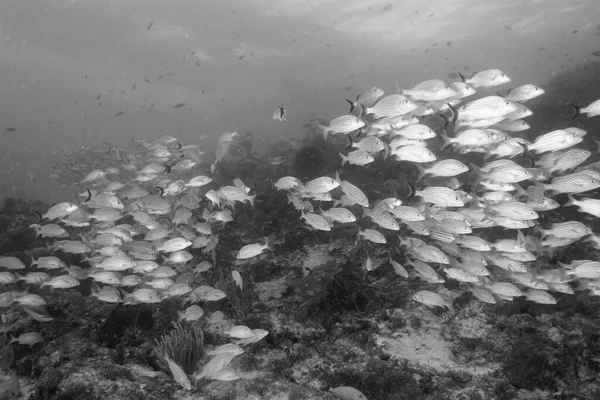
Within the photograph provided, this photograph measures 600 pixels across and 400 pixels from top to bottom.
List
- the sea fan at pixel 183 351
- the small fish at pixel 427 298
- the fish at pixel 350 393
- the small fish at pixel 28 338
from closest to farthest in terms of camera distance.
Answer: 1. the fish at pixel 350 393
2. the sea fan at pixel 183 351
3. the small fish at pixel 427 298
4. the small fish at pixel 28 338

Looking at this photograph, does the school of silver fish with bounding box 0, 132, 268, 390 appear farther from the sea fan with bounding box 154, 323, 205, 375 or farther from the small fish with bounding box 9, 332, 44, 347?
the sea fan with bounding box 154, 323, 205, 375

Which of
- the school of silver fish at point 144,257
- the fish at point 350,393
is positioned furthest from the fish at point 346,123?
the fish at point 350,393

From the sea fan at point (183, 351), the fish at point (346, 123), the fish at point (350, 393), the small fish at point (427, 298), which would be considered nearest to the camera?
the fish at point (350, 393)

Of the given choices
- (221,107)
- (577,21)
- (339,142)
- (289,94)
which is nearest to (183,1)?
(339,142)

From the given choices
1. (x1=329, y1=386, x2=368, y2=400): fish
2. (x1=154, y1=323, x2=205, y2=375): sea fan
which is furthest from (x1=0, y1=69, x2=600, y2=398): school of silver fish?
(x1=329, y1=386, x2=368, y2=400): fish

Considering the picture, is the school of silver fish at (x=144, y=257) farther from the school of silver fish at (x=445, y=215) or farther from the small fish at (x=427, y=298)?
the small fish at (x=427, y=298)

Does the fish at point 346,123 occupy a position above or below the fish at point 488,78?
below

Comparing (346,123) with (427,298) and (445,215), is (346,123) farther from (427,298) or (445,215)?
(427,298)

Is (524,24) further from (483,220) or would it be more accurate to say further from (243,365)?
(243,365)

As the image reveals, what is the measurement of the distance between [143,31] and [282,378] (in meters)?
35.4

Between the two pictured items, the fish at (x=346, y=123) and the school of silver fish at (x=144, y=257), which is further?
the fish at (x=346, y=123)

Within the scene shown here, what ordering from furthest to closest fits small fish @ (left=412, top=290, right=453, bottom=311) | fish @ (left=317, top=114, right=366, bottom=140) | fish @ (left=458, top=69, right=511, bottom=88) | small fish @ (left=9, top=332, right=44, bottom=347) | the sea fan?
1. fish @ (left=317, top=114, right=366, bottom=140)
2. fish @ (left=458, top=69, right=511, bottom=88)
3. small fish @ (left=9, top=332, right=44, bottom=347)
4. small fish @ (left=412, top=290, right=453, bottom=311)
5. the sea fan

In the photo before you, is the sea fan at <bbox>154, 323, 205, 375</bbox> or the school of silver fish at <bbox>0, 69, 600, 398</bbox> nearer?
the sea fan at <bbox>154, 323, 205, 375</bbox>

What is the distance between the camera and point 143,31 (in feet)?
103
